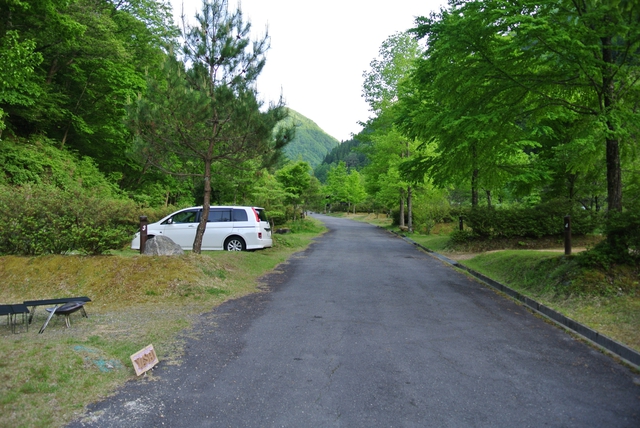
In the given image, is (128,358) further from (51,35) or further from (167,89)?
(51,35)

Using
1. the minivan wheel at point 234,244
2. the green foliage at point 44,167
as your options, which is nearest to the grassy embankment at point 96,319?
the minivan wheel at point 234,244

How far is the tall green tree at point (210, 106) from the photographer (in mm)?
9648

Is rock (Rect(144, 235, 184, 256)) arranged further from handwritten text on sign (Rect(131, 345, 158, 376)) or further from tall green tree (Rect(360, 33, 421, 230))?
tall green tree (Rect(360, 33, 421, 230))

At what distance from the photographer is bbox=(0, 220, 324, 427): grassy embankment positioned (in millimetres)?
3639

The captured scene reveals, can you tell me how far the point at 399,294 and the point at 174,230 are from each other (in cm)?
822

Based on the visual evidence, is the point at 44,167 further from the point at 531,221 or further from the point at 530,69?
the point at 531,221

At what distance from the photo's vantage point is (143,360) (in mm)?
4312

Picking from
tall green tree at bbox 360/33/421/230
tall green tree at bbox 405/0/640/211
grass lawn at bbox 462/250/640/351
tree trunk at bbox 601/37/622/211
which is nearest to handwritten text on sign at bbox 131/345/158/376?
grass lawn at bbox 462/250/640/351

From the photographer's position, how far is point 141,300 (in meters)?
7.61

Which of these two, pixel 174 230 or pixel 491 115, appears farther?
pixel 174 230

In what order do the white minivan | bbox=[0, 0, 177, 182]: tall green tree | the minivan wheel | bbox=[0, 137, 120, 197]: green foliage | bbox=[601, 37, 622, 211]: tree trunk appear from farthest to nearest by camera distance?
1. bbox=[0, 0, 177, 182]: tall green tree
2. bbox=[0, 137, 120, 197]: green foliage
3. the minivan wheel
4. the white minivan
5. bbox=[601, 37, 622, 211]: tree trunk

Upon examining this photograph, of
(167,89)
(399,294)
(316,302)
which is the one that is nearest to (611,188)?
(399,294)

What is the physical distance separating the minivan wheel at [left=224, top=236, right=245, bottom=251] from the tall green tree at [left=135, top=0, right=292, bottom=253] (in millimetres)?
3006

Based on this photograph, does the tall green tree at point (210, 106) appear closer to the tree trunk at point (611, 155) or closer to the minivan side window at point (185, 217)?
the minivan side window at point (185, 217)
